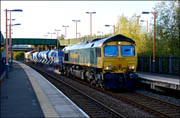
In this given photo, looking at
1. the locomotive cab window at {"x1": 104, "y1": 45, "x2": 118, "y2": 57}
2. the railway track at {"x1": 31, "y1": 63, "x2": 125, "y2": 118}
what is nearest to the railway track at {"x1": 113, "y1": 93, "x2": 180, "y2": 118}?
the railway track at {"x1": 31, "y1": 63, "x2": 125, "y2": 118}

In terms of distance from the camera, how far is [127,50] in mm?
18812

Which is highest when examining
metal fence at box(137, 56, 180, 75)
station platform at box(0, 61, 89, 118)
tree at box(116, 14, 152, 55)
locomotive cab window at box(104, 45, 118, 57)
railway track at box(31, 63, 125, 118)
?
tree at box(116, 14, 152, 55)

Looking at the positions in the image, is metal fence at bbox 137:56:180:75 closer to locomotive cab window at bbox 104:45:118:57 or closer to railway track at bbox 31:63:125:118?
locomotive cab window at bbox 104:45:118:57

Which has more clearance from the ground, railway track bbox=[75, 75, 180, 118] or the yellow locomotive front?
the yellow locomotive front

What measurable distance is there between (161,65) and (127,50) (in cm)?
1052

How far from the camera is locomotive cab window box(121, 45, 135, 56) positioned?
18719 millimetres

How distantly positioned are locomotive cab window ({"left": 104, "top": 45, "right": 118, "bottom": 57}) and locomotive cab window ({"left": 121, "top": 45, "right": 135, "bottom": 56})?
1.57 ft

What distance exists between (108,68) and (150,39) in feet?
55.4

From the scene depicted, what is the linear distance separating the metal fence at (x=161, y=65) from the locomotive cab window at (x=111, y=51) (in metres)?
8.93

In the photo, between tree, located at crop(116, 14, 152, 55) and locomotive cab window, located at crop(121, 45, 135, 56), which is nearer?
locomotive cab window, located at crop(121, 45, 135, 56)

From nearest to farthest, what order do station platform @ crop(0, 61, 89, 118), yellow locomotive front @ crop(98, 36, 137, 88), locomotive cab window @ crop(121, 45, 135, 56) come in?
station platform @ crop(0, 61, 89, 118), yellow locomotive front @ crop(98, 36, 137, 88), locomotive cab window @ crop(121, 45, 135, 56)

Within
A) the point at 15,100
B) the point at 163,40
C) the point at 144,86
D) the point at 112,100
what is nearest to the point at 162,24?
the point at 163,40

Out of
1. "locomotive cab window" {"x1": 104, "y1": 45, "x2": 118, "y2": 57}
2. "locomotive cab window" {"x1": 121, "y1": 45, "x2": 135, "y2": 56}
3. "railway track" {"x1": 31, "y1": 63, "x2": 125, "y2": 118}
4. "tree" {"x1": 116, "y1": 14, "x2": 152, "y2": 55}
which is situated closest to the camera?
"railway track" {"x1": 31, "y1": 63, "x2": 125, "y2": 118}

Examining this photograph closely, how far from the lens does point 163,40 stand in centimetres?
2961
